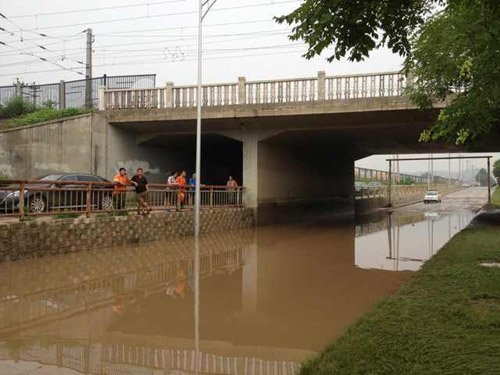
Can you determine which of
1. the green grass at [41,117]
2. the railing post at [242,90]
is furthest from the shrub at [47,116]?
the railing post at [242,90]

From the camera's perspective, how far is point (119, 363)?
5.03 meters

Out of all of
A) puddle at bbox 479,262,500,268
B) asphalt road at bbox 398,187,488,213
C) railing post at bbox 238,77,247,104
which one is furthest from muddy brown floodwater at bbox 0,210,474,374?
asphalt road at bbox 398,187,488,213

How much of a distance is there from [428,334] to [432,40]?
24.6ft

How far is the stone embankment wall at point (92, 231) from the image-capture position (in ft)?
36.4

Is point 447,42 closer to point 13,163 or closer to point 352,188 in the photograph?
point 13,163

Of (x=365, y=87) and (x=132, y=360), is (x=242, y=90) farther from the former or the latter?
(x=132, y=360)

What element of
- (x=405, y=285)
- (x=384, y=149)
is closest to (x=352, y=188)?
(x=384, y=149)

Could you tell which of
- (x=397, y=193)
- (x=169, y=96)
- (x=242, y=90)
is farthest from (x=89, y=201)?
(x=397, y=193)

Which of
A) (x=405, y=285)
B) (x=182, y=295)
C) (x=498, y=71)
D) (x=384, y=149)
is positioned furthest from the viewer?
(x=384, y=149)

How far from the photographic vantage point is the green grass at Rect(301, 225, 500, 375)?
156 inches

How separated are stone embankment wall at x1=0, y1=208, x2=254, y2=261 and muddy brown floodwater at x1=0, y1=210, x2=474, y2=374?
31 centimetres

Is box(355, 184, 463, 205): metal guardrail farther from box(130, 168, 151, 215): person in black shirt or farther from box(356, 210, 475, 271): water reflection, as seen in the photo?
box(130, 168, 151, 215): person in black shirt

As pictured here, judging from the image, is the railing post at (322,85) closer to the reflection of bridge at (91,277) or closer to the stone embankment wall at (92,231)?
the stone embankment wall at (92,231)

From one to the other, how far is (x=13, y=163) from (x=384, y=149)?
69.4 feet
